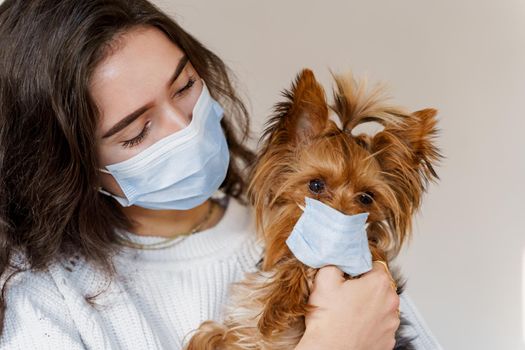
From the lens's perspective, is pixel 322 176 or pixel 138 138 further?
pixel 138 138

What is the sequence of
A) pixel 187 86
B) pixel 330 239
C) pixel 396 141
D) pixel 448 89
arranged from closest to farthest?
pixel 330 239 < pixel 396 141 < pixel 187 86 < pixel 448 89

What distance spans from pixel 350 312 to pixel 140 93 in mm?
906

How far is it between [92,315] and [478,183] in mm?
2181

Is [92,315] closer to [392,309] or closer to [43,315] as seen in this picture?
[43,315]

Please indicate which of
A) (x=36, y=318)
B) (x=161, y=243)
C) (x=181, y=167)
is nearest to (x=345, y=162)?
(x=181, y=167)

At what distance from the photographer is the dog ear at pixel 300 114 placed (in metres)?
1.88

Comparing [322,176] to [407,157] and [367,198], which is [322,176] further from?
[407,157]

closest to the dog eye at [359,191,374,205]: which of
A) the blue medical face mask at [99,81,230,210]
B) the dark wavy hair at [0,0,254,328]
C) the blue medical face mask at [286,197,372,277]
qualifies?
the blue medical face mask at [286,197,372,277]

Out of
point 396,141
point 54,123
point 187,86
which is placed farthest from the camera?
point 187,86

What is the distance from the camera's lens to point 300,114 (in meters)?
1.95

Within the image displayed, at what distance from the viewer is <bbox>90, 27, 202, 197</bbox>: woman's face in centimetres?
202

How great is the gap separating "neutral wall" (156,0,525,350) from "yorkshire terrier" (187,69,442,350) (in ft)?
4.56

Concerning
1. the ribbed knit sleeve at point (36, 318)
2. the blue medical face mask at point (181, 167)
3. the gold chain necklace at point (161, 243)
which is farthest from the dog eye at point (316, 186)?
the ribbed knit sleeve at point (36, 318)

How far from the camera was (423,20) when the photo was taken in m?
3.40
